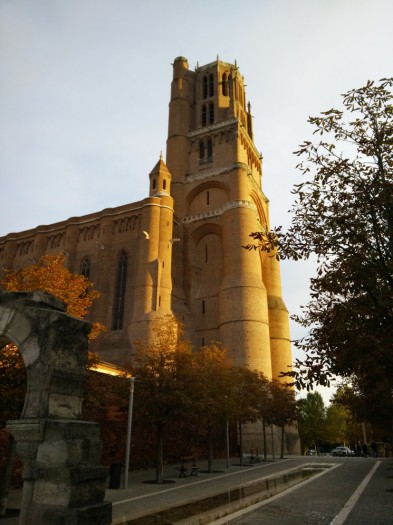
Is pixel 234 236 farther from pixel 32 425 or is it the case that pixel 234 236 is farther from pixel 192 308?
pixel 32 425

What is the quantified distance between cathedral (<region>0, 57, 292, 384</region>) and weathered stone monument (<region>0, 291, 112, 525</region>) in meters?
22.8

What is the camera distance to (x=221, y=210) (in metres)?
38.6

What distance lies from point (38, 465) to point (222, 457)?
2504cm

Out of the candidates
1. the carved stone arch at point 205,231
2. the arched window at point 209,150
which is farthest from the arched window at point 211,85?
the carved stone arch at point 205,231

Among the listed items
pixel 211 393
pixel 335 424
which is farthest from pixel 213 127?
pixel 335 424

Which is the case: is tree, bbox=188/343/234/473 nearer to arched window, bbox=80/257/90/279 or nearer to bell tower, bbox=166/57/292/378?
bell tower, bbox=166/57/292/378

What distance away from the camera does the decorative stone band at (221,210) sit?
1467 inches

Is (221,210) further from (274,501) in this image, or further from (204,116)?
(274,501)

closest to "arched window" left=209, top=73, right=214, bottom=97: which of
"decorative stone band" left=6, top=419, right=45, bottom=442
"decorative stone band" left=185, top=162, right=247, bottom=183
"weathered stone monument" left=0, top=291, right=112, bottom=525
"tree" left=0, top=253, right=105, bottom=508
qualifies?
"decorative stone band" left=185, top=162, right=247, bottom=183

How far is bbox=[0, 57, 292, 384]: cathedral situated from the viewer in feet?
104

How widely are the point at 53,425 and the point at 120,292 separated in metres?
28.0

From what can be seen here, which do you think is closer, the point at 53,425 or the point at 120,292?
the point at 53,425

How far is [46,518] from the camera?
5301 millimetres

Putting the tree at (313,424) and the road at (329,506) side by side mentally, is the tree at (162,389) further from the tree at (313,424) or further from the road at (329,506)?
the tree at (313,424)
